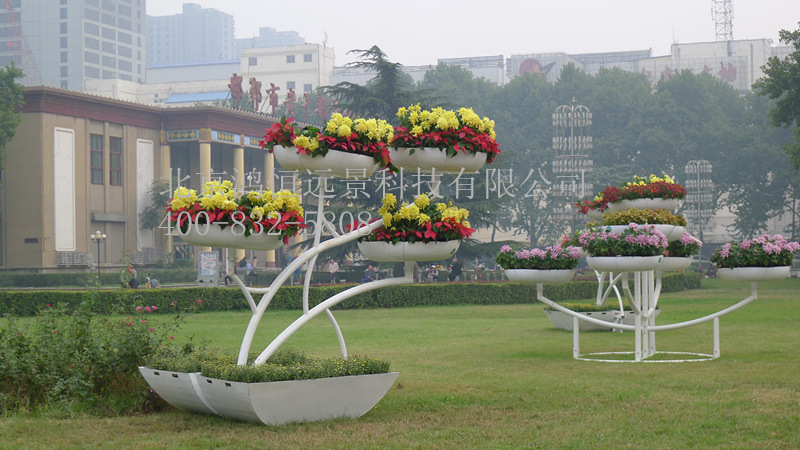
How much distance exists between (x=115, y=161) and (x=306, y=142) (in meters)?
37.2

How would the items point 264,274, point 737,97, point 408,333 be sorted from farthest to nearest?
point 737,97
point 264,274
point 408,333

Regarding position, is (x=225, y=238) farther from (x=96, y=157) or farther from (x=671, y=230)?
(x=96, y=157)

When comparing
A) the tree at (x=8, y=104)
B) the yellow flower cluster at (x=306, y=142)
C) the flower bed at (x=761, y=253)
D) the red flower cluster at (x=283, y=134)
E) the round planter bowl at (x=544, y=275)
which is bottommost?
the round planter bowl at (x=544, y=275)

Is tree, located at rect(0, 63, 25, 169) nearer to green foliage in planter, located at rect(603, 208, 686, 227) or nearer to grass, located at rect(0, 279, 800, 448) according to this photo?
grass, located at rect(0, 279, 800, 448)

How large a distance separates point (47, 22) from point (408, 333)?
11802 cm

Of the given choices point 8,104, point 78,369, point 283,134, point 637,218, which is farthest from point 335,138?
point 8,104

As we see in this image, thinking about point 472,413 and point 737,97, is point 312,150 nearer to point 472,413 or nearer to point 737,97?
point 472,413

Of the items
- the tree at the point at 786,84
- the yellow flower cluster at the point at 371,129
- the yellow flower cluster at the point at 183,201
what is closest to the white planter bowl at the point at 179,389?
the yellow flower cluster at the point at 183,201

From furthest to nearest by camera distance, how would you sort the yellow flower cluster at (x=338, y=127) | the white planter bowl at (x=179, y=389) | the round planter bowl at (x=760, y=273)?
the round planter bowl at (x=760, y=273)
the yellow flower cluster at (x=338, y=127)
the white planter bowl at (x=179, y=389)

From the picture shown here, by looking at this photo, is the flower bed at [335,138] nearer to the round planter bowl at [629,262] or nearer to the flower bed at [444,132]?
the flower bed at [444,132]

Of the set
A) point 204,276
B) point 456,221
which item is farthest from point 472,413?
point 204,276

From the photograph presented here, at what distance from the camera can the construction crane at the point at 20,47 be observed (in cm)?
11762

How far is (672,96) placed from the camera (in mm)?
61406

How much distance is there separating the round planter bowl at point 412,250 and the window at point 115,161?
36499mm
